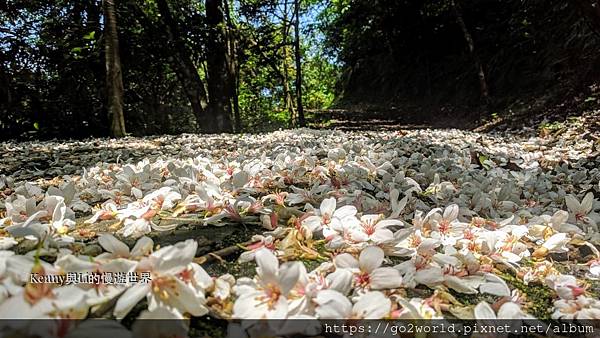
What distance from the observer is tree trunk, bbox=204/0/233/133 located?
1204 centimetres

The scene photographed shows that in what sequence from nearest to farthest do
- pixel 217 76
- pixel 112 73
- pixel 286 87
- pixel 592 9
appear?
pixel 592 9, pixel 112 73, pixel 217 76, pixel 286 87

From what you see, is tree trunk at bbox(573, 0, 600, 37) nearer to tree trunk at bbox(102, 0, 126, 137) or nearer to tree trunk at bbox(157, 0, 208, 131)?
tree trunk at bbox(102, 0, 126, 137)

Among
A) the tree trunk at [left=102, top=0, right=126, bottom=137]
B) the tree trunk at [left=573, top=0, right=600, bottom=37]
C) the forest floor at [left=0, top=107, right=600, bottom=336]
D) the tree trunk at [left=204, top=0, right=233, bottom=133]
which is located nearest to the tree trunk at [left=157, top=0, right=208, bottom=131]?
the tree trunk at [left=204, top=0, right=233, bottom=133]

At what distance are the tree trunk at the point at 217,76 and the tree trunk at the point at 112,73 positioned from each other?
4.00m

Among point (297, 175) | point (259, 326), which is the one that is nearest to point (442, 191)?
point (297, 175)

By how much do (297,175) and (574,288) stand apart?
132 cm

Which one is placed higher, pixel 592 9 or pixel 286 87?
pixel 286 87

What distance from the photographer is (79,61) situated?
10953 mm

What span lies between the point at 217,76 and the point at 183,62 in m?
1.07

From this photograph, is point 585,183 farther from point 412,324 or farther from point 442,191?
point 412,324

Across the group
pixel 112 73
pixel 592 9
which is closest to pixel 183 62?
pixel 112 73

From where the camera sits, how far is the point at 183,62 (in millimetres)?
11656

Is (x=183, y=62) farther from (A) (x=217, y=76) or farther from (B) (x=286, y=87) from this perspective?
(B) (x=286, y=87)

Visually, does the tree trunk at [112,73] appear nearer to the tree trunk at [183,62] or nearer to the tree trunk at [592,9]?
the tree trunk at [183,62]
